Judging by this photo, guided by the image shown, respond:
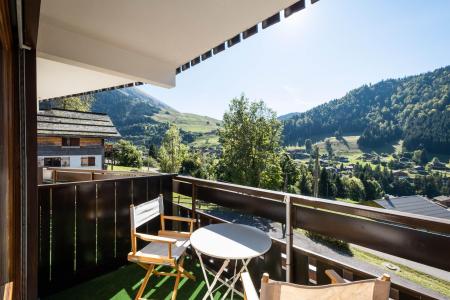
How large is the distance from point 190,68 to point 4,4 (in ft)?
10.5

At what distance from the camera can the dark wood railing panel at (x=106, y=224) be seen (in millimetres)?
2850

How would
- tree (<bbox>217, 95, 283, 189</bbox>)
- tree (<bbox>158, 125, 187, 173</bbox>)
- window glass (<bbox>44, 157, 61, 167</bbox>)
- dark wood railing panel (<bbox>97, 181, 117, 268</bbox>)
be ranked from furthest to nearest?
tree (<bbox>158, 125, 187, 173</bbox>) → tree (<bbox>217, 95, 283, 189</bbox>) → window glass (<bbox>44, 157, 61, 167</bbox>) → dark wood railing panel (<bbox>97, 181, 117, 268</bbox>)

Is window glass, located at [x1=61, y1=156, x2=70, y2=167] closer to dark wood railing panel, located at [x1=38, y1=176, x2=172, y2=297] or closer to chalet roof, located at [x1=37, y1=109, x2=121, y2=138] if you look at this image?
chalet roof, located at [x1=37, y1=109, x2=121, y2=138]

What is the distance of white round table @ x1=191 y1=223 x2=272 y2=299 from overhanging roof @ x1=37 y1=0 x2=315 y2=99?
2037mm

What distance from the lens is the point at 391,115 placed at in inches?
3324

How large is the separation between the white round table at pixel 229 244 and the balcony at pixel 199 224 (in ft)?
0.75

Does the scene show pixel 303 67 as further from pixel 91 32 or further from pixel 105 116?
pixel 91 32

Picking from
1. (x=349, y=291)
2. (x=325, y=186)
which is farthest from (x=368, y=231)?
(x=325, y=186)

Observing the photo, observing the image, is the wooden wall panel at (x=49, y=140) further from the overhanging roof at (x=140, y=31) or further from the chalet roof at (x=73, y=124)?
the overhanging roof at (x=140, y=31)

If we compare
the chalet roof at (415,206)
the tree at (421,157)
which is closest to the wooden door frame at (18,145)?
the chalet roof at (415,206)

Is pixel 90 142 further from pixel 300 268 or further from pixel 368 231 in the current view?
pixel 368 231

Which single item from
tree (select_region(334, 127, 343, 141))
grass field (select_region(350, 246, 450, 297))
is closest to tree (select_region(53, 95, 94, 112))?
grass field (select_region(350, 246, 450, 297))

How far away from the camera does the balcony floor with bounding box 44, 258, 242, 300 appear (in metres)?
2.47

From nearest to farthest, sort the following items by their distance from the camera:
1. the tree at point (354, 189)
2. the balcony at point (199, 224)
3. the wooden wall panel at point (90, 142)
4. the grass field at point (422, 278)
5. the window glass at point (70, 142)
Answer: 1. the balcony at point (199, 224)
2. the grass field at point (422, 278)
3. the window glass at point (70, 142)
4. the wooden wall panel at point (90, 142)
5. the tree at point (354, 189)
